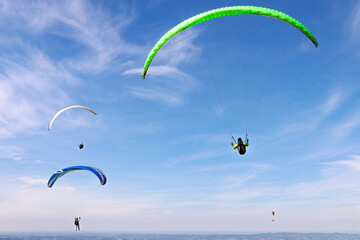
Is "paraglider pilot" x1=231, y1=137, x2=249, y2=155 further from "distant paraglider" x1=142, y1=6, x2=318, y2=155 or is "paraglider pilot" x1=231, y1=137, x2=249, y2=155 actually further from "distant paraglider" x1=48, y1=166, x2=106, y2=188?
"distant paraglider" x1=48, y1=166, x2=106, y2=188

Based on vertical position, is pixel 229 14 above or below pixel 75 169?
Result: above

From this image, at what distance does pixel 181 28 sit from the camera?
60.3 feet

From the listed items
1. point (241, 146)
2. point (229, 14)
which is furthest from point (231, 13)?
point (241, 146)

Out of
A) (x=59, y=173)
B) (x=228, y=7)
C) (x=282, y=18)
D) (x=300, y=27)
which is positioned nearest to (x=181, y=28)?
(x=228, y=7)

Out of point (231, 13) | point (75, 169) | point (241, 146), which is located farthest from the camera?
point (75, 169)

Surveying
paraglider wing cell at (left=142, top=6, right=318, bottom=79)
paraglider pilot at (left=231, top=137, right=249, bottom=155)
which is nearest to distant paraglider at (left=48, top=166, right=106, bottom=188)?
paraglider pilot at (left=231, top=137, right=249, bottom=155)

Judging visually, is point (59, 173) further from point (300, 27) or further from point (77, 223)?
point (300, 27)

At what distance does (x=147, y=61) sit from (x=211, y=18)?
17.8 feet

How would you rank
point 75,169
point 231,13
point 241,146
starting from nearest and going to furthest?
1. point 231,13
2. point 241,146
3. point 75,169

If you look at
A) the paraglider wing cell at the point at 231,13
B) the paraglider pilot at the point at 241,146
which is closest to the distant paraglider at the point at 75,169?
the paraglider pilot at the point at 241,146

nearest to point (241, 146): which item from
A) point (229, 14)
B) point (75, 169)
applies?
point (229, 14)

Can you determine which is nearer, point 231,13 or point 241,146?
point 231,13

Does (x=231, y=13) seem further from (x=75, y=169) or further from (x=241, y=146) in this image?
(x=75, y=169)

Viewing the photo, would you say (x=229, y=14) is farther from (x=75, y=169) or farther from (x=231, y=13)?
(x=75, y=169)
